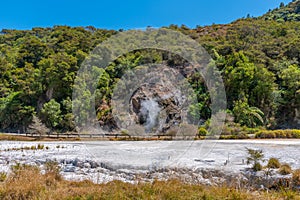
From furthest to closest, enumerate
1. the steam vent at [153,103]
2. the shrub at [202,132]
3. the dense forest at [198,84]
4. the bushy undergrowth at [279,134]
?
the dense forest at [198,84] → the steam vent at [153,103] → the shrub at [202,132] → the bushy undergrowth at [279,134]

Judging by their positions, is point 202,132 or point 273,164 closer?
point 273,164

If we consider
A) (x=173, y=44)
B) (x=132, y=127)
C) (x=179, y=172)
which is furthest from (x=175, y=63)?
(x=179, y=172)

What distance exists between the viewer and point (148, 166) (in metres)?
9.80

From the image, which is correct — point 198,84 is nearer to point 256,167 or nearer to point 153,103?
point 153,103

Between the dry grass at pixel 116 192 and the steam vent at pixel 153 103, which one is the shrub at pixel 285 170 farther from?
the steam vent at pixel 153 103

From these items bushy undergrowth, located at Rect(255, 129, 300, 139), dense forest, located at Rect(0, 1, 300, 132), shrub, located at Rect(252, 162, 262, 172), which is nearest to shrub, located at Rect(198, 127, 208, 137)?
dense forest, located at Rect(0, 1, 300, 132)

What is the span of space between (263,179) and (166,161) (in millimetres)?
3689

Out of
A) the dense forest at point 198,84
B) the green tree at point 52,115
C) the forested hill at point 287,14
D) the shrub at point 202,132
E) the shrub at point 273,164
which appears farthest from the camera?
the forested hill at point 287,14


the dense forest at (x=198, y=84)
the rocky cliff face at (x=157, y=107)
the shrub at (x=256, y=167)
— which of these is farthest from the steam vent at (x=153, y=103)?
the shrub at (x=256, y=167)

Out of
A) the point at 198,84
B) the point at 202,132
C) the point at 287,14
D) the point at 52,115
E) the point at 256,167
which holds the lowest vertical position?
the point at 256,167

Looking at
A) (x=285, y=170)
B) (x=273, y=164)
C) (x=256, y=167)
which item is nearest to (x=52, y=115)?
(x=256, y=167)

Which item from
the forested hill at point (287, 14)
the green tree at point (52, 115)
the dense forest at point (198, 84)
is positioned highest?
the forested hill at point (287, 14)

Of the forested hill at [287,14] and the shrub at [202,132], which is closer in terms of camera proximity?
the shrub at [202,132]

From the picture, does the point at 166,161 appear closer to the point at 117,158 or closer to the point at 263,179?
the point at 117,158
